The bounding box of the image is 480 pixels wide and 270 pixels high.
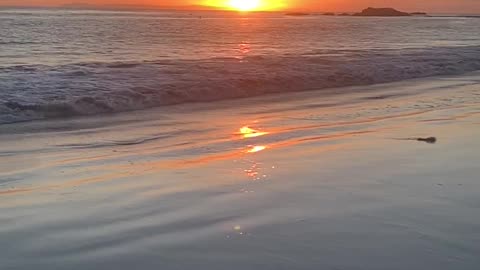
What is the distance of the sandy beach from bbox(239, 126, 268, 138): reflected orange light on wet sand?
0.04 feet

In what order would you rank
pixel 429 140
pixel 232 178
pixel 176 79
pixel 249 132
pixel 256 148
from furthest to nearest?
pixel 176 79 < pixel 249 132 < pixel 429 140 < pixel 256 148 < pixel 232 178

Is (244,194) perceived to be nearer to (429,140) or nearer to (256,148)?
(256,148)

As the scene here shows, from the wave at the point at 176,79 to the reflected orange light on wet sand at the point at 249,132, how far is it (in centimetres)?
328

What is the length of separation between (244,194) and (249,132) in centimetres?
329

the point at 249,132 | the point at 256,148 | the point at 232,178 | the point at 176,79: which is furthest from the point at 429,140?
the point at 176,79

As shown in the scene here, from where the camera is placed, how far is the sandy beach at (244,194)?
3568 mm

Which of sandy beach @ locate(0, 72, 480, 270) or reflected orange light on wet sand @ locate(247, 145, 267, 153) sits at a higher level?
sandy beach @ locate(0, 72, 480, 270)

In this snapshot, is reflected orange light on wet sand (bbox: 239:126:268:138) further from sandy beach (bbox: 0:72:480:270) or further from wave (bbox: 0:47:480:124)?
wave (bbox: 0:47:480:124)

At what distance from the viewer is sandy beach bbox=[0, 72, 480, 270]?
11.7 feet

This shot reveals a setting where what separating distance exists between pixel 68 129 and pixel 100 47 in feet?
58.2

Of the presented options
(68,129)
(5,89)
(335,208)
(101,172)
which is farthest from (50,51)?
(335,208)

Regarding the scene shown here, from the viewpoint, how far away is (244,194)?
493 cm

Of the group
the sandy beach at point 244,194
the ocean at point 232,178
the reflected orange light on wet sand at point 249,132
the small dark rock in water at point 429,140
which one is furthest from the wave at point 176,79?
the small dark rock in water at point 429,140

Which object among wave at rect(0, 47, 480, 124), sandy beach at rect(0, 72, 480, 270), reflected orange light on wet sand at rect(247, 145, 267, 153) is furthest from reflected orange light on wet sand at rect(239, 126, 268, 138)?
wave at rect(0, 47, 480, 124)
